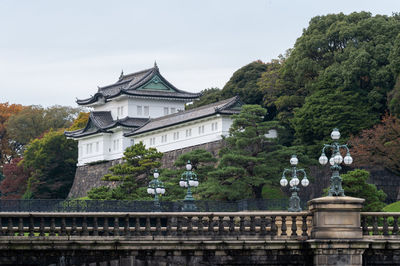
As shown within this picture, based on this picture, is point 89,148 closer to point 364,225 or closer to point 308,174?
point 308,174

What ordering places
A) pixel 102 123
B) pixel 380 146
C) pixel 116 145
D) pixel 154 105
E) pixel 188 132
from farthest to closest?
pixel 154 105 → pixel 102 123 → pixel 116 145 → pixel 188 132 → pixel 380 146

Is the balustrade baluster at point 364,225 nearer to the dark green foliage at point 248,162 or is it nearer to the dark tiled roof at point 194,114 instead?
the dark green foliage at point 248,162

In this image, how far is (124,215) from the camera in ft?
104

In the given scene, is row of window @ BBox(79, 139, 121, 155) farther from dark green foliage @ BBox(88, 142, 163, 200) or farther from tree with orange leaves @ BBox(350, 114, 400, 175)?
tree with orange leaves @ BBox(350, 114, 400, 175)

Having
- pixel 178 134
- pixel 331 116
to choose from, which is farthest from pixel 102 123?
pixel 331 116

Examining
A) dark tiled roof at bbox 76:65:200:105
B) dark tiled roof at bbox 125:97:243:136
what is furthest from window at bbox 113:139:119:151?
dark tiled roof at bbox 76:65:200:105

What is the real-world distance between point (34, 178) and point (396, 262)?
80.5 meters

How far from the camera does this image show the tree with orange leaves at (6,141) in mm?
127375

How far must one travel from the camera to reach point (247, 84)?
98.7 meters

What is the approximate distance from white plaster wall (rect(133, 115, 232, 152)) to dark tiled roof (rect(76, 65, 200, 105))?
10.9 metres

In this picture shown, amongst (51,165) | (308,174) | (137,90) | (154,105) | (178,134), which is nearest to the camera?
(308,174)

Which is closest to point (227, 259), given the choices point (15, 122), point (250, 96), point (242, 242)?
point (242, 242)

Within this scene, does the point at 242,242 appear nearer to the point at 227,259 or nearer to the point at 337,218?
the point at 227,259

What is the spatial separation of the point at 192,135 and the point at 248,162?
17092mm
